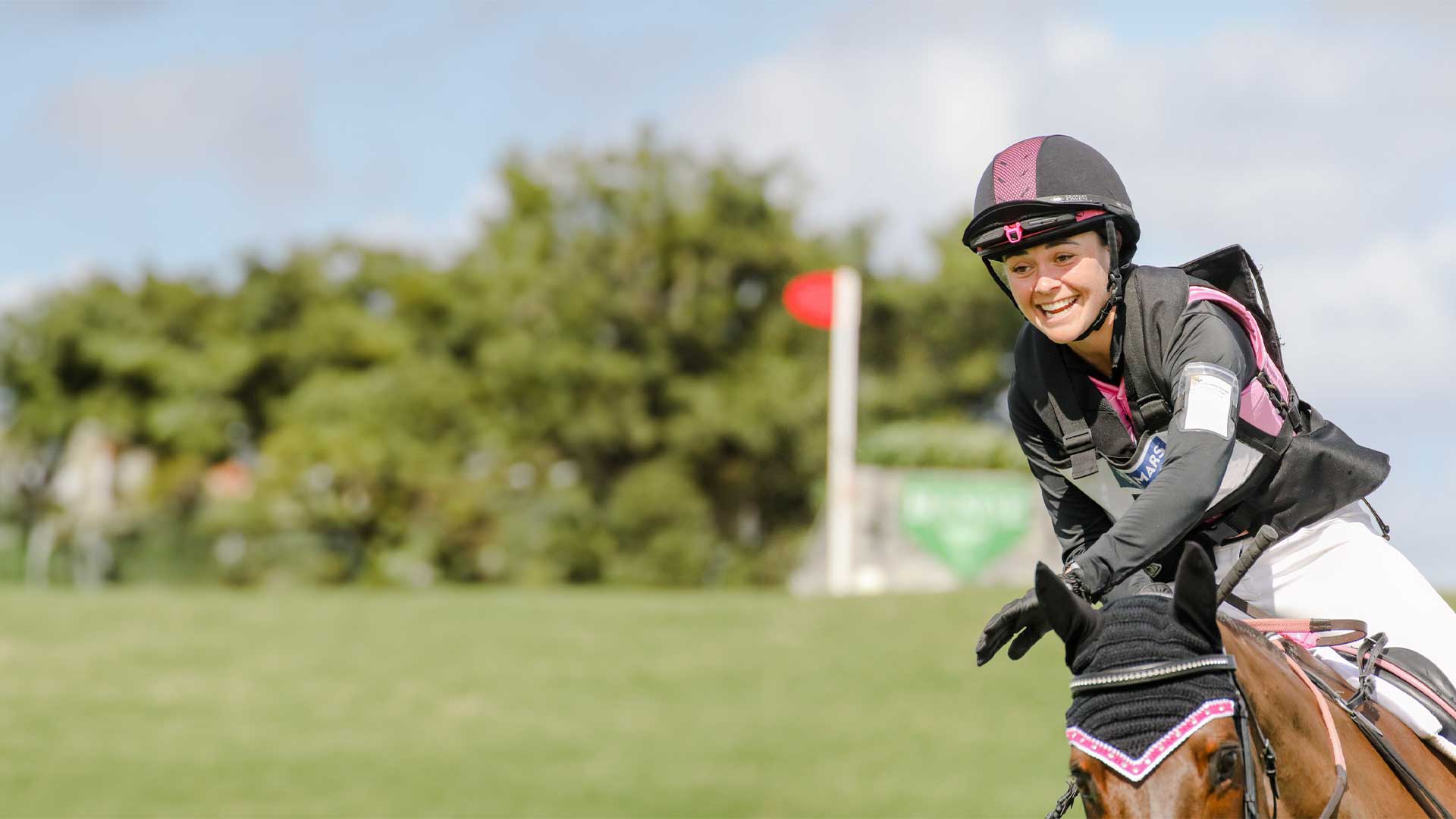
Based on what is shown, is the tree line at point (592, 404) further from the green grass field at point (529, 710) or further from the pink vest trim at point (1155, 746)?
the pink vest trim at point (1155, 746)

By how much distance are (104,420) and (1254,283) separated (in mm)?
50686

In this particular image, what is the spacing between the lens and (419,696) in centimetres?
1855

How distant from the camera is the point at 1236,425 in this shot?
10.3 ft

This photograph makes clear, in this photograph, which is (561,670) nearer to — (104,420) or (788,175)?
(788,175)

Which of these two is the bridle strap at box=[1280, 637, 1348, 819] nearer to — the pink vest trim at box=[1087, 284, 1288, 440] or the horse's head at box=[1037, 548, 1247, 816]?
the horse's head at box=[1037, 548, 1247, 816]

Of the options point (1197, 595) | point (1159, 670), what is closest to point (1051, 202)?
point (1197, 595)

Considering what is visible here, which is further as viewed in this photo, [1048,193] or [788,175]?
[788,175]

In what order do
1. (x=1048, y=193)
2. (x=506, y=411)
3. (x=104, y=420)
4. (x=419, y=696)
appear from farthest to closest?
1. (x=104, y=420)
2. (x=506, y=411)
3. (x=419, y=696)
4. (x=1048, y=193)

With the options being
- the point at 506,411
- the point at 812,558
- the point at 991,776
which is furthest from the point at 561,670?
the point at 506,411

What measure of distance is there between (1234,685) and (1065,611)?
313 mm

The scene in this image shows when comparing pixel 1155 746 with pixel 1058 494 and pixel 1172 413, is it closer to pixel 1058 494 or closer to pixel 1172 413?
pixel 1172 413

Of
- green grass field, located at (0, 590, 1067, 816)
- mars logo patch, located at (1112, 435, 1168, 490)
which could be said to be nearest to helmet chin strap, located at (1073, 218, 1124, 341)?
mars logo patch, located at (1112, 435, 1168, 490)

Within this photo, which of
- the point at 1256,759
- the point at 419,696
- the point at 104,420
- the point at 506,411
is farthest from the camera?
the point at 104,420

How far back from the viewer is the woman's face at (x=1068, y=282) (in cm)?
322
